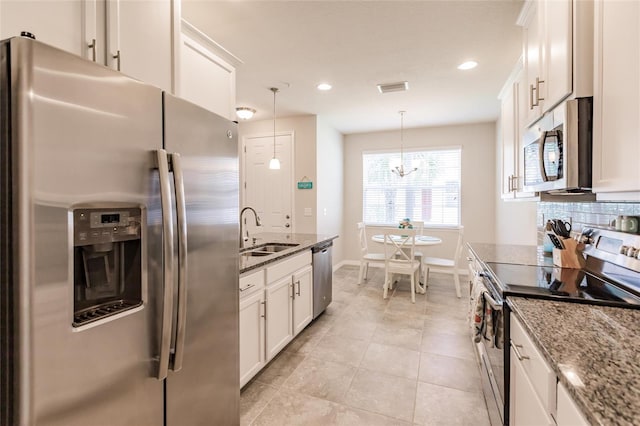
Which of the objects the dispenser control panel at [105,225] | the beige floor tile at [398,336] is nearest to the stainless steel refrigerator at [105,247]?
the dispenser control panel at [105,225]

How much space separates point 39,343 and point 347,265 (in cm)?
561

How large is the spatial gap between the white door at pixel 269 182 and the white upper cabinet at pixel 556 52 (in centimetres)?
365

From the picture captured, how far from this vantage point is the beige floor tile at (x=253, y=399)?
6.15 feet

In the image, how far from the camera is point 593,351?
0.87m

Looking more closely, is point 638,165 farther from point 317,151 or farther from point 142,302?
point 317,151

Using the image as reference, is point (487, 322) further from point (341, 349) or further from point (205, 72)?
point (205, 72)

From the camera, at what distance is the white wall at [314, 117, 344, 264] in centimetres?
508

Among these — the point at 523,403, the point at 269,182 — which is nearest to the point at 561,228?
the point at 523,403

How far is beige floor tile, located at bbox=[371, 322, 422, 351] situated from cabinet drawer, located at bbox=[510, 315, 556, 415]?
1605 millimetres

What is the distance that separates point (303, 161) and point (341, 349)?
3.09 m

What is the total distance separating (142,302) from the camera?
1.01 m

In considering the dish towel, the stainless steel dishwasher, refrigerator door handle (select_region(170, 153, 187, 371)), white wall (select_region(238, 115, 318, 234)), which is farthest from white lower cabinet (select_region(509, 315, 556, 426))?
white wall (select_region(238, 115, 318, 234))

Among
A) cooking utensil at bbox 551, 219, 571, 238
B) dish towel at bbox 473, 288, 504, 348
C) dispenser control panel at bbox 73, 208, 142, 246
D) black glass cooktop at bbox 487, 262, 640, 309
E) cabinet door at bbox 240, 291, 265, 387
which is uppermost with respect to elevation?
dispenser control panel at bbox 73, 208, 142, 246

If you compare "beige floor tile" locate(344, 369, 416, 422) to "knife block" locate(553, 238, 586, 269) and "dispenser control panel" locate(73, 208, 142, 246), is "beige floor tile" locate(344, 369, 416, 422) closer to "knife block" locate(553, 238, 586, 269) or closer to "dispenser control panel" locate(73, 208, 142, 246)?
"knife block" locate(553, 238, 586, 269)
